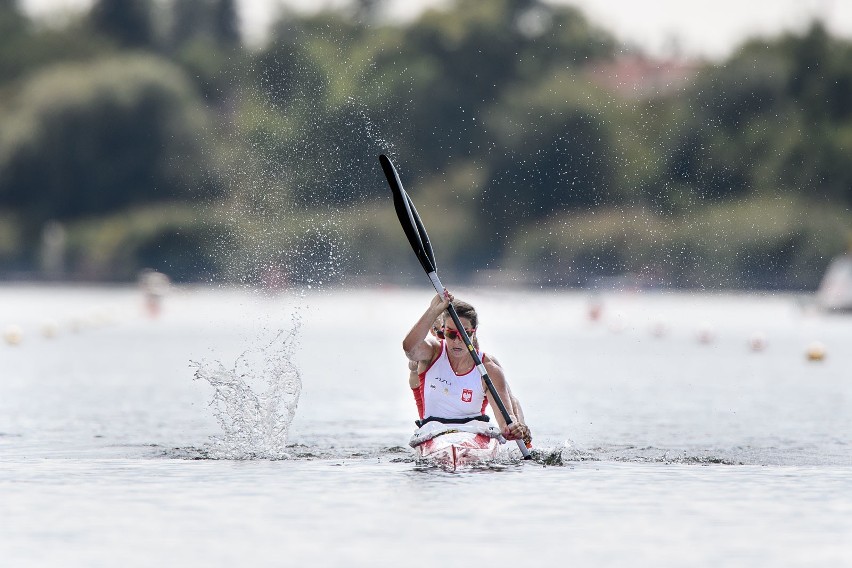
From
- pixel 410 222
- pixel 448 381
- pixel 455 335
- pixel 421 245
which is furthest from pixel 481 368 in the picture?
pixel 410 222

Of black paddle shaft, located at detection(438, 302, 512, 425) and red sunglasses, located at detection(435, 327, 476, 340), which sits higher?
red sunglasses, located at detection(435, 327, 476, 340)

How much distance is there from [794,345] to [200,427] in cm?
2305

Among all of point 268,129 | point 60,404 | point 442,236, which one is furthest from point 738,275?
point 60,404

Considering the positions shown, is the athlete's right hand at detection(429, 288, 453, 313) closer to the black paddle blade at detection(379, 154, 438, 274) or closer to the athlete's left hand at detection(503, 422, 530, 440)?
the athlete's left hand at detection(503, 422, 530, 440)

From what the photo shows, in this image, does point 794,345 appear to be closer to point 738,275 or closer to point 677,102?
point 738,275

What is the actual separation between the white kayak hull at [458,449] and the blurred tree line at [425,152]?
65.1 metres

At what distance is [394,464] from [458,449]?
2.48ft

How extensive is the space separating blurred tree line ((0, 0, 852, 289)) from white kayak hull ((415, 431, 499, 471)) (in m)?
65.1

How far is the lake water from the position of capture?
11.7 metres

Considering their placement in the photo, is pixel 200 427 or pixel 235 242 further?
pixel 235 242

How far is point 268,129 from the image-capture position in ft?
281

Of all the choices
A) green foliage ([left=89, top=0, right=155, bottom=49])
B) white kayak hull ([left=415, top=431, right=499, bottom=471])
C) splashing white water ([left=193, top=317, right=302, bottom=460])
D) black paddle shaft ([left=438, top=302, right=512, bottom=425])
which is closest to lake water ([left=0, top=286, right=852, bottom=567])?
splashing white water ([left=193, top=317, right=302, bottom=460])

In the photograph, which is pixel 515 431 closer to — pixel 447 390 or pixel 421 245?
pixel 447 390

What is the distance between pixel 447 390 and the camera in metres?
16.2
